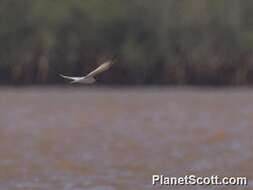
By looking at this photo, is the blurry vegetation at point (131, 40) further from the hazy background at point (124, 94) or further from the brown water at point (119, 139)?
the brown water at point (119, 139)

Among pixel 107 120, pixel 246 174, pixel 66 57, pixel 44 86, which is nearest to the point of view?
pixel 246 174

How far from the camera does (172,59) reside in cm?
6225

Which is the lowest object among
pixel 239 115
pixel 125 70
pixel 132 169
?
pixel 125 70

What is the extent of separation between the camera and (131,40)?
2504 inches

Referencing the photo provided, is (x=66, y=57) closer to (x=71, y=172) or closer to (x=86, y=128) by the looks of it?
(x=86, y=128)

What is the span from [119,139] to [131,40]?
3110cm

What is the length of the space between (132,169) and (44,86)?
33.3m

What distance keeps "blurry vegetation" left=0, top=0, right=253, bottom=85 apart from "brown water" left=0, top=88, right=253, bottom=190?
9.05 m

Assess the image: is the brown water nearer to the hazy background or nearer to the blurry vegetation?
the hazy background

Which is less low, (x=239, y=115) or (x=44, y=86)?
(x=239, y=115)

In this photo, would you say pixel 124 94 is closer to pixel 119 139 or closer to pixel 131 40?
pixel 131 40

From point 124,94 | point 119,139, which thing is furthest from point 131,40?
point 119,139

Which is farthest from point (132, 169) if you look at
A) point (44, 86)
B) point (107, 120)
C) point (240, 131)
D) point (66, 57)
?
point (66, 57)

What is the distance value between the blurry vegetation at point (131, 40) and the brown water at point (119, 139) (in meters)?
9.05
